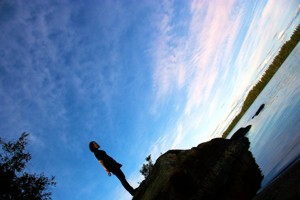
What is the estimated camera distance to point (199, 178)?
11523mm

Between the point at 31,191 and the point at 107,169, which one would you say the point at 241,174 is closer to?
the point at 107,169

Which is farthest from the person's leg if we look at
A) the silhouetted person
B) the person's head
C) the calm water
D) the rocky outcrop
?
the calm water

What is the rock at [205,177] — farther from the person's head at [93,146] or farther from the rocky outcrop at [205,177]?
the person's head at [93,146]

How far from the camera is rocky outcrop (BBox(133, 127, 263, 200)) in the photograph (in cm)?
1068

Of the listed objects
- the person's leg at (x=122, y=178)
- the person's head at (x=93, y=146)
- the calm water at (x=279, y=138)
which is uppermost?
the person's head at (x=93, y=146)

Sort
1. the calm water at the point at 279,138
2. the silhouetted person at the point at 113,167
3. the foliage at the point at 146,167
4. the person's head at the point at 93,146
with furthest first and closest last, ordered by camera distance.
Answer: the foliage at the point at 146,167, the person's head at the point at 93,146, the silhouetted person at the point at 113,167, the calm water at the point at 279,138

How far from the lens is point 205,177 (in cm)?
1155

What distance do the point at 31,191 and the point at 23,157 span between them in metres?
5.04

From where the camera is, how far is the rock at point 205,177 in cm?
1068

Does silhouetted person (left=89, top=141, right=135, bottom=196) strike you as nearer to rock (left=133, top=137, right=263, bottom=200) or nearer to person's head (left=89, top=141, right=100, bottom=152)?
person's head (left=89, top=141, right=100, bottom=152)

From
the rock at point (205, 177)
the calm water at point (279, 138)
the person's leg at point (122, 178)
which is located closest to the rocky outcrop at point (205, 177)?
the rock at point (205, 177)

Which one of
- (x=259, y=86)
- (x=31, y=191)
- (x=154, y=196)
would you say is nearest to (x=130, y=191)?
(x=154, y=196)

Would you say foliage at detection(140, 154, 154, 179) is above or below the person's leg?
above

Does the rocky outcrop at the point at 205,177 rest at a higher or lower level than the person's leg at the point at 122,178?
lower
